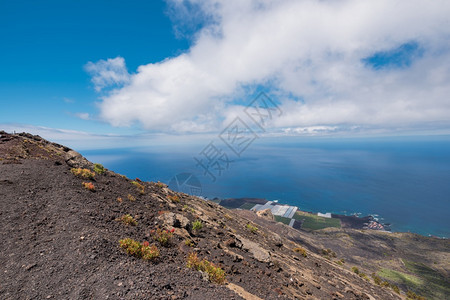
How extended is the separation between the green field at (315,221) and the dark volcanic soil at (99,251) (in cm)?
9485

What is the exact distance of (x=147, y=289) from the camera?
6074 mm

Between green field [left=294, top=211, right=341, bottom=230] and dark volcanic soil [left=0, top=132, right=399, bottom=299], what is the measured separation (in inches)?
3734

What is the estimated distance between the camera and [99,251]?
24.3 feet

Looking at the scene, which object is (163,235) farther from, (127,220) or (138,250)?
(127,220)

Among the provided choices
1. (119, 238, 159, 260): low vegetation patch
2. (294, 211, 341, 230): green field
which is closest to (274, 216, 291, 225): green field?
(294, 211, 341, 230): green field

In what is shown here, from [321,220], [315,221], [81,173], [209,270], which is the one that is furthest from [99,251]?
[321,220]

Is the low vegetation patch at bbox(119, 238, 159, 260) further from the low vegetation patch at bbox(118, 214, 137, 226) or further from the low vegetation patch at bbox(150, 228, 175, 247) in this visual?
the low vegetation patch at bbox(118, 214, 137, 226)

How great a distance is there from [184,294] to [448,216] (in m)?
204

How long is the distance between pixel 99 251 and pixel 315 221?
120 m

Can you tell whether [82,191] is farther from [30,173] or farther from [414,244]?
[414,244]

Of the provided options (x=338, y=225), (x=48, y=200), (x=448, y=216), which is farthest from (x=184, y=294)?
(x=448, y=216)

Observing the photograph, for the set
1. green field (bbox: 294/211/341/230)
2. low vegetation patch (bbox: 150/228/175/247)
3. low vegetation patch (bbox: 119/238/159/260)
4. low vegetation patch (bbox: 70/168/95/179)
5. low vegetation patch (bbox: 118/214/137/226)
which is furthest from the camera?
green field (bbox: 294/211/341/230)

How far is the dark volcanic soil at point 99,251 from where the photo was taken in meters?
6.16

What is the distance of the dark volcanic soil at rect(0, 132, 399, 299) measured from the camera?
616cm
